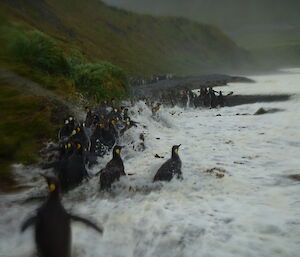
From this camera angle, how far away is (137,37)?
5217 inches

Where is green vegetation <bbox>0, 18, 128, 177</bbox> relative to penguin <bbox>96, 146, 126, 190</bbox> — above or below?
above

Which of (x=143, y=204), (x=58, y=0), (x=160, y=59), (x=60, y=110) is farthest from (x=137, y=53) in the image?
(x=143, y=204)

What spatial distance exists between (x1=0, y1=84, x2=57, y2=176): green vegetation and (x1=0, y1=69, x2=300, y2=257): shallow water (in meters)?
0.89

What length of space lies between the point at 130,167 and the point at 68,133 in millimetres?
2557

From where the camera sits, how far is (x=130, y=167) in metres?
10.7

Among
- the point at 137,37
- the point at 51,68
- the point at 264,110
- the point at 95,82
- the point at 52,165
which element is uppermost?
the point at 137,37

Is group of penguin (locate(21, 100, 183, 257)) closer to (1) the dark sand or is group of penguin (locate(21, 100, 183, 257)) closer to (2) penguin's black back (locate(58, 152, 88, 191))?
(2) penguin's black back (locate(58, 152, 88, 191))

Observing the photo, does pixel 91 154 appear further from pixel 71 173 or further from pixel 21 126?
pixel 21 126

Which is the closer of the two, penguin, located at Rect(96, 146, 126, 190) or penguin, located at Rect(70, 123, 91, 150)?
penguin, located at Rect(96, 146, 126, 190)

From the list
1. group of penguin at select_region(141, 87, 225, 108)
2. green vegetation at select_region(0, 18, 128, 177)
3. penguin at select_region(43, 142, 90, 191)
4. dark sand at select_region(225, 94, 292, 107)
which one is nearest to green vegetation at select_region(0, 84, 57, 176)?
green vegetation at select_region(0, 18, 128, 177)

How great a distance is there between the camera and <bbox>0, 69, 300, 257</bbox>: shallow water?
6.01m

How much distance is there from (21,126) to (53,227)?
24.4 feet

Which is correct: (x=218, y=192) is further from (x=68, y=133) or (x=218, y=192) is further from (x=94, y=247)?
(x=68, y=133)

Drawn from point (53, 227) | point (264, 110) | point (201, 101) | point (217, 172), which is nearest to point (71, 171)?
point (53, 227)
